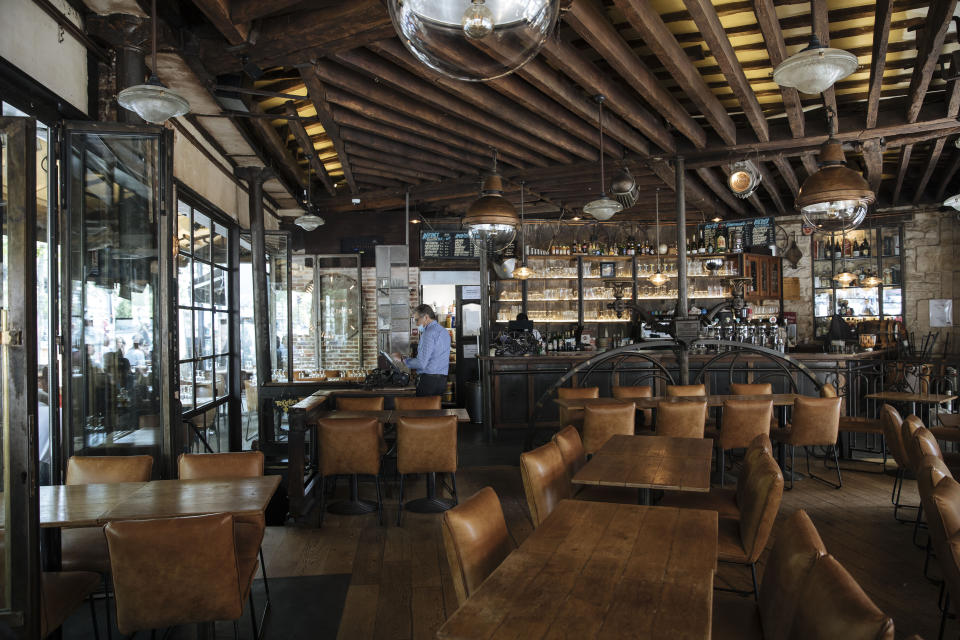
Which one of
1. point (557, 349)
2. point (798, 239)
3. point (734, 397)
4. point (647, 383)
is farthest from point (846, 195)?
point (798, 239)

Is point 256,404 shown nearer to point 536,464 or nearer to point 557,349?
point 557,349

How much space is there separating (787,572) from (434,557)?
2595 mm

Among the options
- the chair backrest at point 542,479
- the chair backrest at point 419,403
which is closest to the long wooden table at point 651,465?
the chair backrest at point 542,479

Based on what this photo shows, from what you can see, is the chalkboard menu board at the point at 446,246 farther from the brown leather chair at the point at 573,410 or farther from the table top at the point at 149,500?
the table top at the point at 149,500

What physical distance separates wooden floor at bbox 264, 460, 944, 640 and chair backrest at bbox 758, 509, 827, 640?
1.41 m

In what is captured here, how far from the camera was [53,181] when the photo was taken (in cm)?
365

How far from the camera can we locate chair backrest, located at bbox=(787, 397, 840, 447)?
210 inches

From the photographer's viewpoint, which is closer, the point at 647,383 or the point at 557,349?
the point at 647,383

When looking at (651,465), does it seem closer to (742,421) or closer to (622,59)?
(742,421)

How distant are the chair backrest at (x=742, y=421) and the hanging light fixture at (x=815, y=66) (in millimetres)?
2440

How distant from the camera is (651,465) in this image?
11.0ft

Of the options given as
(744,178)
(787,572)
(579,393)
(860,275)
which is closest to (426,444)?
(579,393)

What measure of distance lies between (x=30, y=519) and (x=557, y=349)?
836 centimetres

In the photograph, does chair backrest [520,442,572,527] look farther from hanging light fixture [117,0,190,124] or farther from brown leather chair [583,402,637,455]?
hanging light fixture [117,0,190,124]
